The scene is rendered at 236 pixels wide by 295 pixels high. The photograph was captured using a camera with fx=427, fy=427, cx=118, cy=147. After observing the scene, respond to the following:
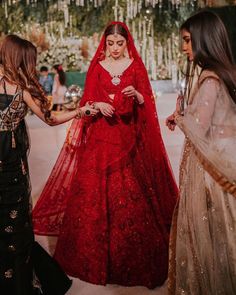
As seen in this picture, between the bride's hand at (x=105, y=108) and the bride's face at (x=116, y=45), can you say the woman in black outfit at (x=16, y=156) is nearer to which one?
the bride's hand at (x=105, y=108)

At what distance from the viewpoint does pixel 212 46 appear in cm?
186

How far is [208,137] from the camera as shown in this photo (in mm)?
1909

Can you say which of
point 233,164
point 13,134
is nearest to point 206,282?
point 233,164

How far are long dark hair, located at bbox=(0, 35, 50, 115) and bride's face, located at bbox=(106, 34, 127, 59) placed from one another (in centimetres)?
91

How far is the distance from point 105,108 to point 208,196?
1110 mm

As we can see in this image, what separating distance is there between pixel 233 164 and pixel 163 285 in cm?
127

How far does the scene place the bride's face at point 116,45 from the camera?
9.71 ft

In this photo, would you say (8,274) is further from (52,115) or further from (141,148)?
(141,148)

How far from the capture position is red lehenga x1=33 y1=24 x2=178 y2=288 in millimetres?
2869

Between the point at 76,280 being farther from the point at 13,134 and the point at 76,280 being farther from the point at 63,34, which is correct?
the point at 63,34

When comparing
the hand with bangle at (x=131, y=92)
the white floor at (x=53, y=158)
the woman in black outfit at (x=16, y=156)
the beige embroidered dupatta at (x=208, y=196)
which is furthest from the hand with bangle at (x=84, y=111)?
the white floor at (x=53, y=158)

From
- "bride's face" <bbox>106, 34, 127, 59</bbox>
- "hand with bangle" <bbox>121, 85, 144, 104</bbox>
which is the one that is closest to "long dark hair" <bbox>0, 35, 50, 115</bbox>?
"hand with bangle" <bbox>121, 85, 144, 104</bbox>

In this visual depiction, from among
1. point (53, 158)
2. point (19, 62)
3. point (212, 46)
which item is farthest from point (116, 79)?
point (53, 158)

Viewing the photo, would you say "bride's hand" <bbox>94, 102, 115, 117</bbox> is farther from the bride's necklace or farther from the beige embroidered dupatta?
the beige embroidered dupatta
